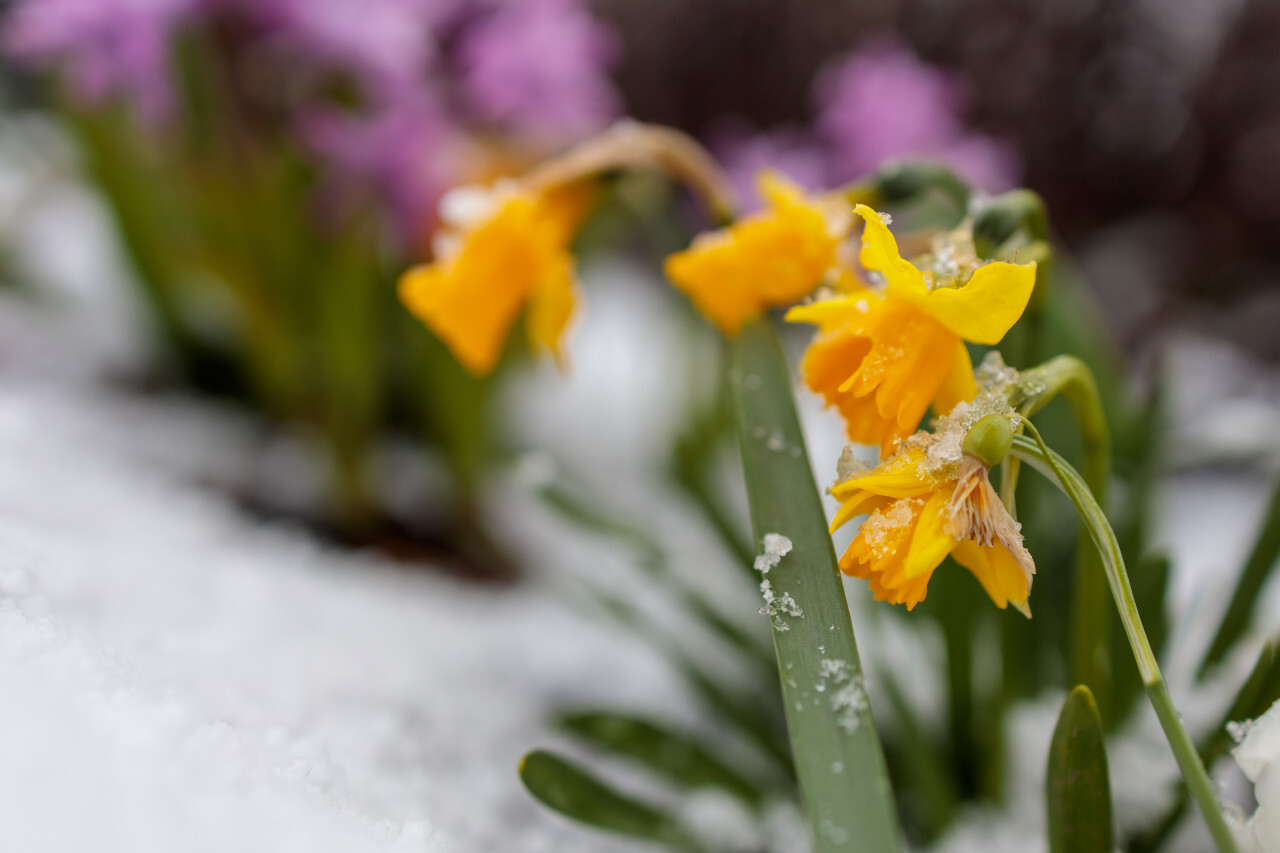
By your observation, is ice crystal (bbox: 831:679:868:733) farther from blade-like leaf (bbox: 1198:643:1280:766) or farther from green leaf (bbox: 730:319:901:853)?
blade-like leaf (bbox: 1198:643:1280:766)

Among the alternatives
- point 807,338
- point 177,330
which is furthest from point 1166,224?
point 177,330

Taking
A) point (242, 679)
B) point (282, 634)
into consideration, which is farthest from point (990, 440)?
point (282, 634)

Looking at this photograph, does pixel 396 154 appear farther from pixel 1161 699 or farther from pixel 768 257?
pixel 1161 699

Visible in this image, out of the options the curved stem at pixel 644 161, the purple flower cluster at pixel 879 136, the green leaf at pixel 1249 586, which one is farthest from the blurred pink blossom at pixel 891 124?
the green leaf at pixel 1249 586

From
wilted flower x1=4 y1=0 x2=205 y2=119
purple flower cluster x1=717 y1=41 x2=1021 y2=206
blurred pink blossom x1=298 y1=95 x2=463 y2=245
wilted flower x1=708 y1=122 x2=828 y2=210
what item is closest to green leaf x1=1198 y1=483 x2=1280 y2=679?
purple flower cluster x1=717 y1=41 x2=1021 y2=206

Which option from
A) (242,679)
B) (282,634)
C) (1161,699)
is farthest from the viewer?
(282,634)
